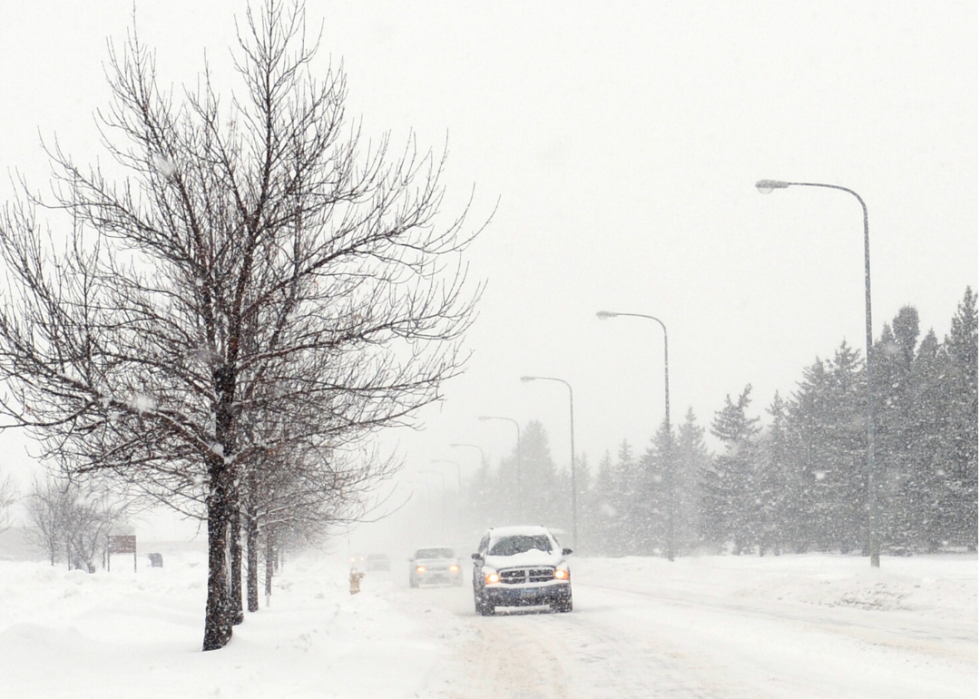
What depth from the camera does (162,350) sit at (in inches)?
460

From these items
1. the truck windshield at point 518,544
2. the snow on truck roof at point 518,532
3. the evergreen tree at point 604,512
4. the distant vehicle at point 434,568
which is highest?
the snow on truck roof at point 518,532

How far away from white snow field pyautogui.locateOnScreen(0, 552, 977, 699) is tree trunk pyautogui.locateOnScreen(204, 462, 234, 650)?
344 millimetres

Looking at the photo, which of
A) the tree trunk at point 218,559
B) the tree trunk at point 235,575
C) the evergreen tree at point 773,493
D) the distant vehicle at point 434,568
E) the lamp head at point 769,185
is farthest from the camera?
the evergreen tree at point 773,493

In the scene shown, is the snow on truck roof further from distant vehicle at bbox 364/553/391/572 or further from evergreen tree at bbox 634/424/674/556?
evergreen tree at bbox 634/424/674/556

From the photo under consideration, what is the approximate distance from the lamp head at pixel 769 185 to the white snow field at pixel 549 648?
346 inches

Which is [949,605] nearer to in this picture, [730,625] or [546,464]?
[730,625]

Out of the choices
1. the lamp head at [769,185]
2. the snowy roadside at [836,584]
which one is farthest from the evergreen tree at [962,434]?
the lamp head at [769,185]

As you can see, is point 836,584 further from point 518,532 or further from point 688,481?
point 688,481

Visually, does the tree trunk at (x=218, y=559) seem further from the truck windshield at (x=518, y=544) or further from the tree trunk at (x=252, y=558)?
the truck windshield at (x=518, y=544)

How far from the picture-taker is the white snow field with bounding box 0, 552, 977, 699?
967cm

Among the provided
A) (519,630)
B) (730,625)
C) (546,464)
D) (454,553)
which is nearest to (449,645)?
(519,630)

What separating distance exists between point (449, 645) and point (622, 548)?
72721 millimetres

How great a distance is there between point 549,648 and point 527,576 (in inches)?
242

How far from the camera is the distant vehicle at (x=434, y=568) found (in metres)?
35.5
